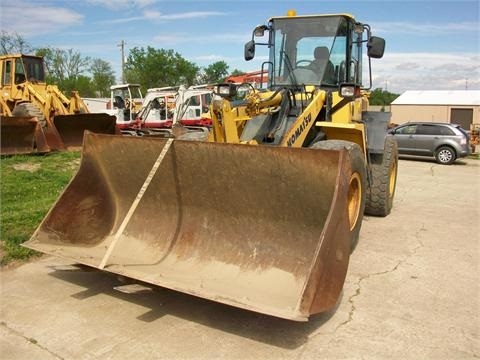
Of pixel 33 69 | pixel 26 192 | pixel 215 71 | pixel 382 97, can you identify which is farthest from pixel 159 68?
pixel 26 192

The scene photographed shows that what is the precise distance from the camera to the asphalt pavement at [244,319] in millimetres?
3406

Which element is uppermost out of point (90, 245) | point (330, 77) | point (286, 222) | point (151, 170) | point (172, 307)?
point (330, 77)

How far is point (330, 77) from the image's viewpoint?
237 inches

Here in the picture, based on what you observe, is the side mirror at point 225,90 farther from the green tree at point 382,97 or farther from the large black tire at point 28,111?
the green tree at point 382,97

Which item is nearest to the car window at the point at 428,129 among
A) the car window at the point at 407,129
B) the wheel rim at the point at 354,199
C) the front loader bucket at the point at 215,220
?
the car window at the point at 407,129

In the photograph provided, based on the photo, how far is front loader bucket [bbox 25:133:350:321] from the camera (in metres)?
3.61

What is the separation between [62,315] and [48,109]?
38.9 ft

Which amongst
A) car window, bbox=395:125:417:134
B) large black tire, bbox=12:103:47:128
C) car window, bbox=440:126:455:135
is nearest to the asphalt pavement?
large black tire, bbox=12:103:47:128

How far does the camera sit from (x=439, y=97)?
130 feet

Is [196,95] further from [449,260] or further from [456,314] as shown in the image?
[456,314]

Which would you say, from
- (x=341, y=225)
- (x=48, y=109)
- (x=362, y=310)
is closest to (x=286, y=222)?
(x=341, y=225)

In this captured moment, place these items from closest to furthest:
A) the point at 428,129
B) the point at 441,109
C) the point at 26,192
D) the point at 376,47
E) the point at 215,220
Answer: the point at 215,220 → the point at 376,47 → the point at 26,192 → the point at 428,129 → the point at 441,109

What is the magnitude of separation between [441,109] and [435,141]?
23338 millimetres

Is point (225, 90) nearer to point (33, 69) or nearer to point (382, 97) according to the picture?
point (33, 69)
